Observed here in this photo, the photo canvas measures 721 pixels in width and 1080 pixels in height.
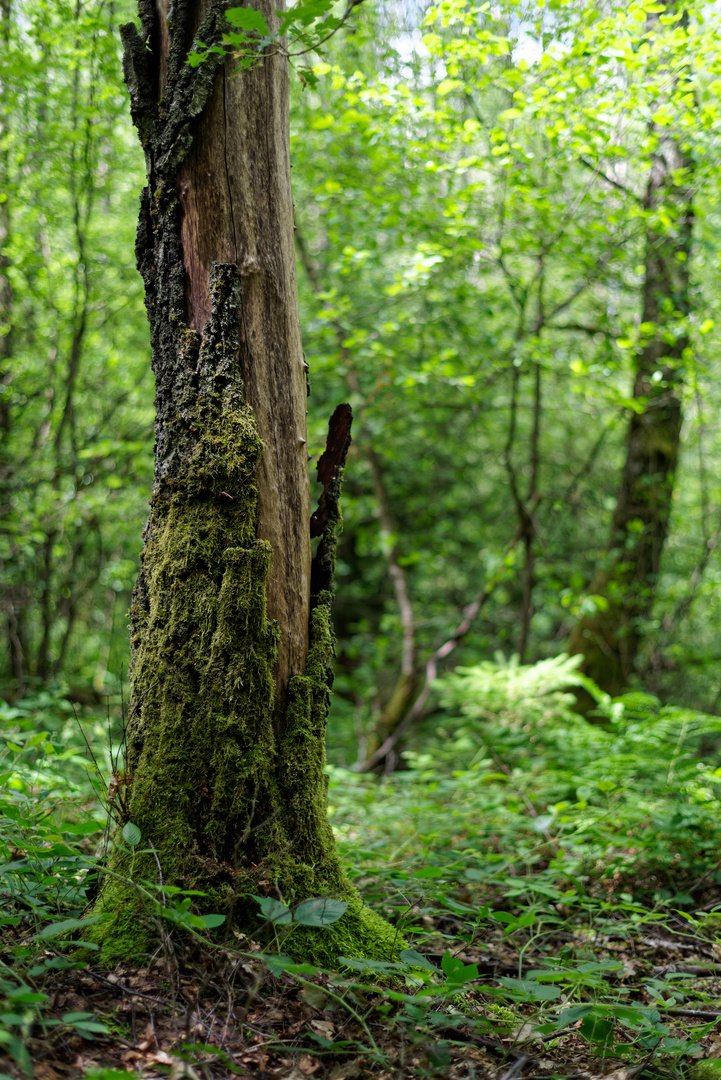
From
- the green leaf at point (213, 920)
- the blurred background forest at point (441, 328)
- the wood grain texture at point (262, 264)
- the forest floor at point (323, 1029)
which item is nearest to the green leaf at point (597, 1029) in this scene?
the forest floor at point (323, 1029)

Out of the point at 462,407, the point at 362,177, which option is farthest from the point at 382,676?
the point at 362,177

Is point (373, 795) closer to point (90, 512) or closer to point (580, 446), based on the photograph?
point (90, 512)

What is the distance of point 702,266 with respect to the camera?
6043 millimetres

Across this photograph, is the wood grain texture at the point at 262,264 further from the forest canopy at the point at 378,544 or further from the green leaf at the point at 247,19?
the green leaf at the point at 247,19

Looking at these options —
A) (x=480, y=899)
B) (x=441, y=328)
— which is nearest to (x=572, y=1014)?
(x=480, y=899)

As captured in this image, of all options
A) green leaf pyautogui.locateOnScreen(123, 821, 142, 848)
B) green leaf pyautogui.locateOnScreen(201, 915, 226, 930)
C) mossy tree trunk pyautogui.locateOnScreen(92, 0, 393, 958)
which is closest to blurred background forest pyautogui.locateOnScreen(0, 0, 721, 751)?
mossy tree trunk pyautogui.locateOnScreen(92, 0, 393, 958)

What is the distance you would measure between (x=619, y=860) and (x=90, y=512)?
206 inches

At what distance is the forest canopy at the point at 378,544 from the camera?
184 cm

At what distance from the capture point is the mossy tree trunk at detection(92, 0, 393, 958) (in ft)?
6.57

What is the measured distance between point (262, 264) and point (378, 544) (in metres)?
5.69

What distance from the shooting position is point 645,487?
248 inches

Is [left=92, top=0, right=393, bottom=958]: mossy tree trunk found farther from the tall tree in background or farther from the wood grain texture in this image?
the tall tree in background

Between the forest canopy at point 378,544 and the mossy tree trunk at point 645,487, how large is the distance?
1.5 inches

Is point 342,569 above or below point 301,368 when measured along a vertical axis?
below
